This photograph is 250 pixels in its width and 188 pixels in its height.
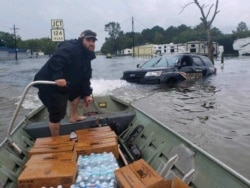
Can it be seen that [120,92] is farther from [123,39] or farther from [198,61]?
[123,39]

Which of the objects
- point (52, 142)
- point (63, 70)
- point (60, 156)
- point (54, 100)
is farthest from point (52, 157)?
point (63, 70)

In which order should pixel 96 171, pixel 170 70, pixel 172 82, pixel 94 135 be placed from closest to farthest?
1. pixel 96 171
2. pixel 94 135
3. pixel 170 70
4. pixel 172 82

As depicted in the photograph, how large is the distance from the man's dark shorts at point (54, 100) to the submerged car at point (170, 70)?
11.2 meters

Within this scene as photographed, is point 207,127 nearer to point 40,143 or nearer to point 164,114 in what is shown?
point 164,114

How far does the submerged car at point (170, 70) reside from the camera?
16469 millimetres

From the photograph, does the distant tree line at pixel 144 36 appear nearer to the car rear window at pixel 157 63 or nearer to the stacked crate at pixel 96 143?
the car rear window at pixel 157 63

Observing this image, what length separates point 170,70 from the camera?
1656 centimetres

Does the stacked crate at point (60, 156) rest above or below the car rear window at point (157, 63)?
below

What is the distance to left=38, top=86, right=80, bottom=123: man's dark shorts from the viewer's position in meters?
5.36

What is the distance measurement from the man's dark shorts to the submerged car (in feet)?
36.6

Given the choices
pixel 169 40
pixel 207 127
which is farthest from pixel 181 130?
pixel 169 40

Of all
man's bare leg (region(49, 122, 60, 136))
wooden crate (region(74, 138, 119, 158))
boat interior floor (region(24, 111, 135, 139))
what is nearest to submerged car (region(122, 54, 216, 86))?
boat interior floor (region(24, 111, 135, 139))

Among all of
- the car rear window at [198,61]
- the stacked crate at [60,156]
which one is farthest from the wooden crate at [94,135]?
the car rear window at [198,61]

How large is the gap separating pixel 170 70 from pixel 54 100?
11709mm
